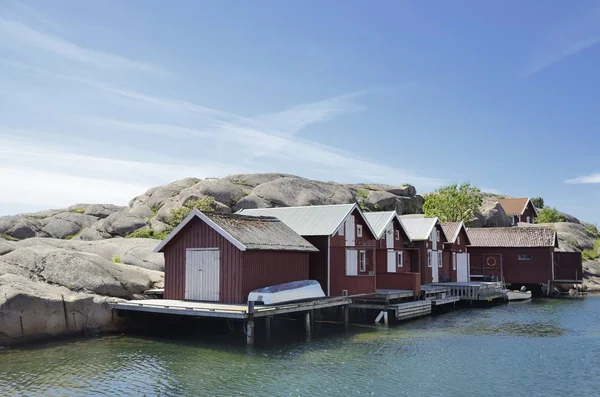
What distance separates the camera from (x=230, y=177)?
73188 mm

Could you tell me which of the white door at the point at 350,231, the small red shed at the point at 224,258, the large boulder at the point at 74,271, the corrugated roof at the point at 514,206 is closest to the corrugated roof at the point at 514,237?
the white door at the point at 350,231

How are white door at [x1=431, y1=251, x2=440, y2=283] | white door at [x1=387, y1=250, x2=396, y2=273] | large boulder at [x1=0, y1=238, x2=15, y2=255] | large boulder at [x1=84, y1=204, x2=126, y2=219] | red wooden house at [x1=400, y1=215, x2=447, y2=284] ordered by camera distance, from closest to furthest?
large boulder at [x1=0, y1=238, x2=15, y2=255]
white door at [x1=387, y1=250, x2=396, y2=273]
red wooden house at [x1=400, y1=215, x2=447, y2=284]
white door at [x1=431, y1=251, x2=440, y2=283]
large boulder at [x1=84, y1=204, x2=126, y2=219]

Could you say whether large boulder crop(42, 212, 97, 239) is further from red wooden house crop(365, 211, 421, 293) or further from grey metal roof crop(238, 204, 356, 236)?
red wooden house crop(365, 211, 421, 293)

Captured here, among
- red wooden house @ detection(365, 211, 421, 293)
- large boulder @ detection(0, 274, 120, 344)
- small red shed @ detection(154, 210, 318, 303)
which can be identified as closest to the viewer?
large boulder @ detection(0, 274, 120, 344)

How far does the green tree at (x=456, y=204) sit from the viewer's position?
2527 inches

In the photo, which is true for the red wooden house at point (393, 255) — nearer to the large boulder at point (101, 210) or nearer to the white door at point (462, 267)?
the white door at point (462, 267)

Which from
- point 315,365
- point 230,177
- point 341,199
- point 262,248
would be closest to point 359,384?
point 315,365

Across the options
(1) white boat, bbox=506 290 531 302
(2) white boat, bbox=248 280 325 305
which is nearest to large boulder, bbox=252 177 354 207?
(1) white boat, bbox=506 290 531 302

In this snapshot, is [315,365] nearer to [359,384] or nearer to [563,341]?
[359,384]

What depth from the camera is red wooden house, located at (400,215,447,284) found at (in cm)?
4341

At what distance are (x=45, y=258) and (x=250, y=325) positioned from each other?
1189 centimetres

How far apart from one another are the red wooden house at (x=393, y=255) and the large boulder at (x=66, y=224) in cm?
3459

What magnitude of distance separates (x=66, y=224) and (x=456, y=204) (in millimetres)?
44097

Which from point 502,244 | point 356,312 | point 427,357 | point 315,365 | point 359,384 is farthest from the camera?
point 502,244
